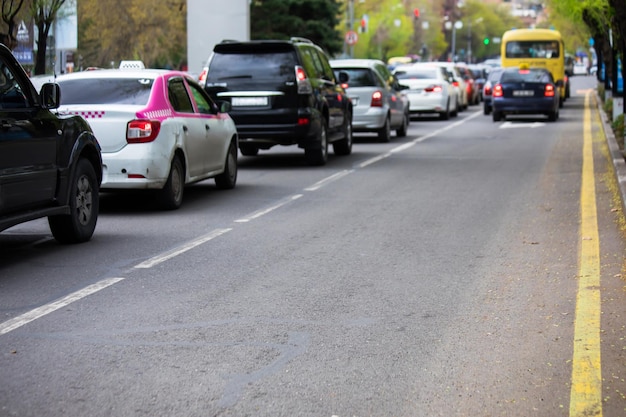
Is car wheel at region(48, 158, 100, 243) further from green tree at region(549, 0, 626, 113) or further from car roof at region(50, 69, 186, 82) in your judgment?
green tree at region(549, 0, 626, 113)

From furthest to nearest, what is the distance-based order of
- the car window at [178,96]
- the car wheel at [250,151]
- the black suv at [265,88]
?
the car wheel at [250,151]
the black suv at [265,88]
the car window at [178,96]

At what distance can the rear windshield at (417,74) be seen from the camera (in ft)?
124

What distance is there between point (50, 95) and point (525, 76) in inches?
1054

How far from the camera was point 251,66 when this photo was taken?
1903 centimetres

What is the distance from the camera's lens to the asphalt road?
5758 millimetres

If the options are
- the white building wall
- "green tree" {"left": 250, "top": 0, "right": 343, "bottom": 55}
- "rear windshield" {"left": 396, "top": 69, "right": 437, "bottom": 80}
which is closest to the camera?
the white building wall

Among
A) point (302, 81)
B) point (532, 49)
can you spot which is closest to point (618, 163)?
point (302, 81)

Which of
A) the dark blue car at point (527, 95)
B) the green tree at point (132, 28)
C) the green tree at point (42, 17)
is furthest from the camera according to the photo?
the green tree at point (132, 28)

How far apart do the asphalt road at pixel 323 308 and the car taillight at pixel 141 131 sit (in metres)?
0.84

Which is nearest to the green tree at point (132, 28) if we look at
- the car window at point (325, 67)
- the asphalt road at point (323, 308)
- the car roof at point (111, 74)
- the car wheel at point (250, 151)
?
the car wheel at point (250, 151)

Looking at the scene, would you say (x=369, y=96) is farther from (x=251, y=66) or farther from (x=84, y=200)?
(x=84, y=200)

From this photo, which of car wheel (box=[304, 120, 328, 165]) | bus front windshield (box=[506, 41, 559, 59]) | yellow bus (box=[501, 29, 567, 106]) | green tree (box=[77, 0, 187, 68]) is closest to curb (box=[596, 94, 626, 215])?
car wheel (box=[304, 120, 328, 165])

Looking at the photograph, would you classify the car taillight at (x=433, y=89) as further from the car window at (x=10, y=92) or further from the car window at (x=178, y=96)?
the car window at (x=10, y=92)

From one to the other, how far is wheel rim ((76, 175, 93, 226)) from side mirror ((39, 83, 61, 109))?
929 mm
